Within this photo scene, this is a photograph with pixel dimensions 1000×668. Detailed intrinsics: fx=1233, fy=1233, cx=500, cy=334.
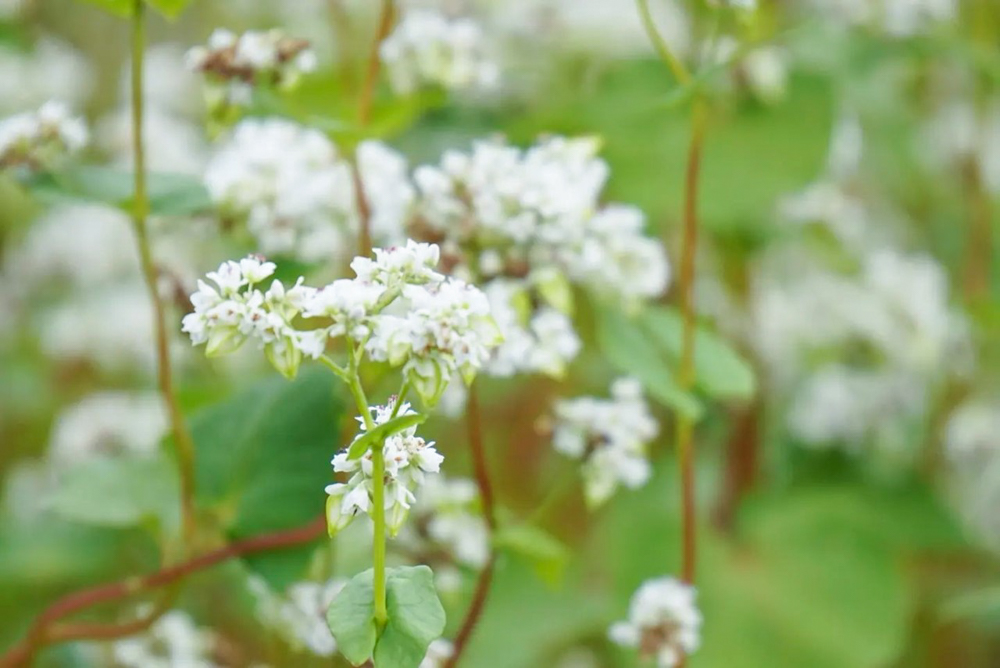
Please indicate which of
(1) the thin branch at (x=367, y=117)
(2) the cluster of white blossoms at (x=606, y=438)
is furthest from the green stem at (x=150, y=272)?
(2) the cluster of white blossoms at (x=606, y=438)

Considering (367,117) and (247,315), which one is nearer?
(247,315)

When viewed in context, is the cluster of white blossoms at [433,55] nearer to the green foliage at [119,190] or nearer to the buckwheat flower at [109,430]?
the green foliage at [119,190]

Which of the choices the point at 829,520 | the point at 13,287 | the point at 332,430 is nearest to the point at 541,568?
the point at 332,430

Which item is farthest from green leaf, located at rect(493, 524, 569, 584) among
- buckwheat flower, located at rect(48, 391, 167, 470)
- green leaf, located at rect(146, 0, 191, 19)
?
buckwheat flower, located at rect(48, 391, 167, 470)

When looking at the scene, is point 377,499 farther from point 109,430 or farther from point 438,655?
point 109,430

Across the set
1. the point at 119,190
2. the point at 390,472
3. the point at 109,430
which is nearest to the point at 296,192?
the point at 119,190

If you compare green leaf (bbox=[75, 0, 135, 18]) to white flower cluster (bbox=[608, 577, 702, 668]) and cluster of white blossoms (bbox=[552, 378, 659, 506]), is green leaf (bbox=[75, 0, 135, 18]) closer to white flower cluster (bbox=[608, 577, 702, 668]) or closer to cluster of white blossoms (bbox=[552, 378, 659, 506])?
cluster of white blossoms (bbox=[552, 378, 659, 506])
